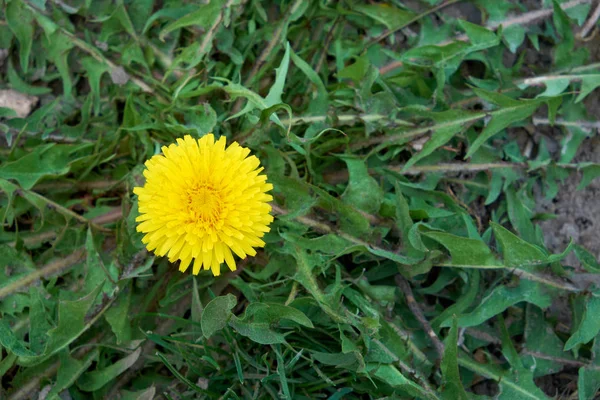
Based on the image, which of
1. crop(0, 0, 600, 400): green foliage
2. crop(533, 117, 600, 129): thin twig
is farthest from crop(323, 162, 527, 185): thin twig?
crop(533, 117, 600, 129): thin twig

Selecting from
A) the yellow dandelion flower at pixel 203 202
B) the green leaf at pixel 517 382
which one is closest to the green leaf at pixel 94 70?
the yellow dandelion flower at pixel 203 202

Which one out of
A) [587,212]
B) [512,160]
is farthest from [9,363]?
[587,212]

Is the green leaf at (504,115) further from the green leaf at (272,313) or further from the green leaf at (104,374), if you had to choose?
the green leaf at (104,374)

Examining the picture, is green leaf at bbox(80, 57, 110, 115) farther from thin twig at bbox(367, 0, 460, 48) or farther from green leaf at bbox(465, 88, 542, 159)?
green leaf at bbox(465, 88, 542, 159)

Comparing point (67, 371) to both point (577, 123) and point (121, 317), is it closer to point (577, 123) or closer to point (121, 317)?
point (121, 317)

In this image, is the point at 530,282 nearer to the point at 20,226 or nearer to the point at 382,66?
the point at 382,66
